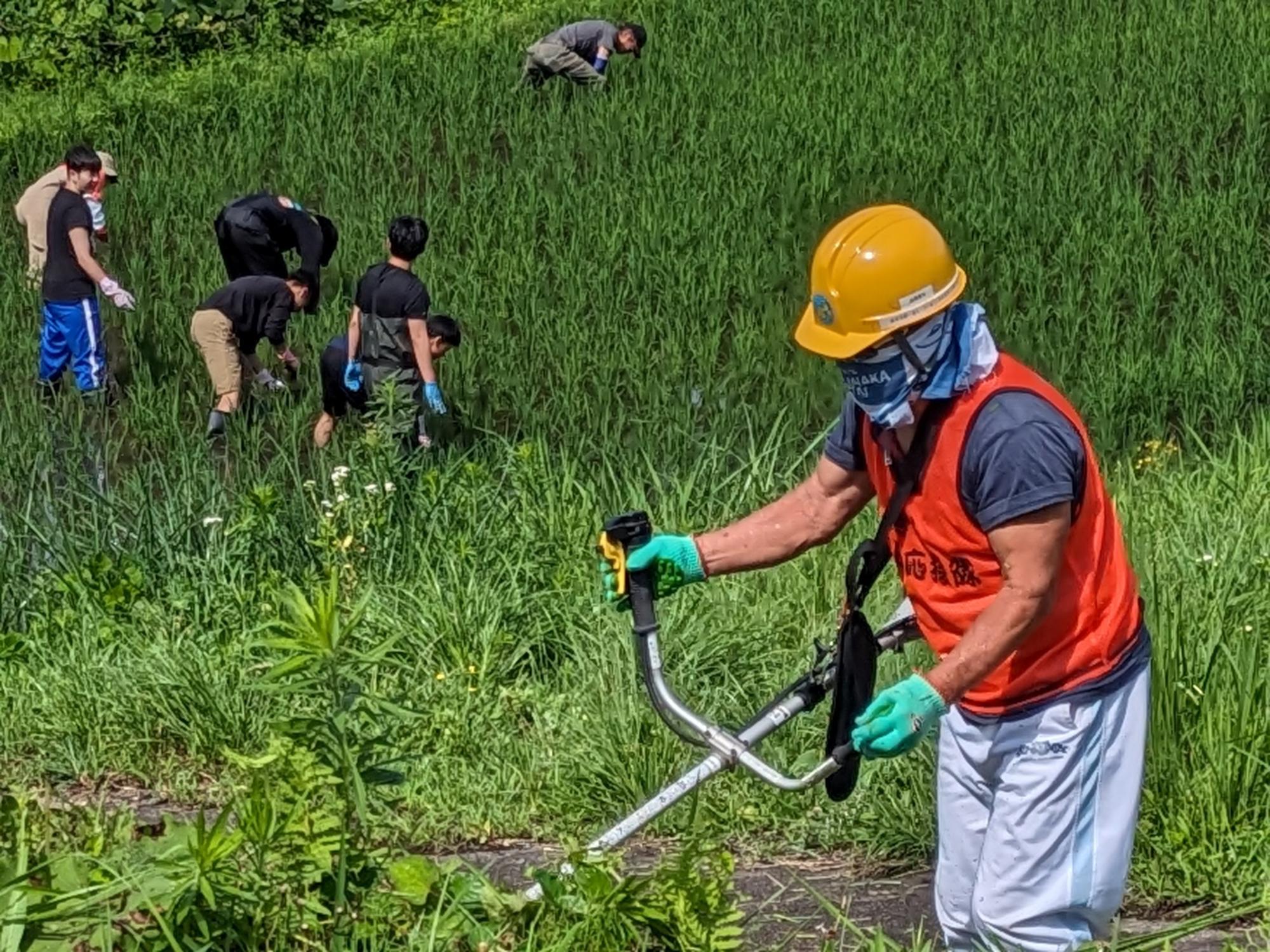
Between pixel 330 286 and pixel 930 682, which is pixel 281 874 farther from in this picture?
pixel 330 286

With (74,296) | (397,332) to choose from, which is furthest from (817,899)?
(74,296)

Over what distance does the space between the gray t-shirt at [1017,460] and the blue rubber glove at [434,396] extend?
419 cm

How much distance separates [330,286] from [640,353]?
6.62ft

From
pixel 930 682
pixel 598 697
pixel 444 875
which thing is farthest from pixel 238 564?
pixel 930 682

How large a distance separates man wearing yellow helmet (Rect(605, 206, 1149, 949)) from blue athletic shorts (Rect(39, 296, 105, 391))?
5403 millimetres

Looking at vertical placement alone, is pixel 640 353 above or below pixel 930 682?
below

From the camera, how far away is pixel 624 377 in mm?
7344

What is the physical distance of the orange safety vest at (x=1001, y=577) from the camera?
271 cm

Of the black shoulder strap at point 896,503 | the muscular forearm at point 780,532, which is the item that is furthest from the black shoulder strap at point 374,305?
the black shoulder strap at point 896,503

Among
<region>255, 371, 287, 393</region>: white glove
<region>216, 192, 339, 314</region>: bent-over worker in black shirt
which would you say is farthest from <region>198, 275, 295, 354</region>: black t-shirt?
<region>216, 192, 339, 314</region>: bent-over worker in black shirt

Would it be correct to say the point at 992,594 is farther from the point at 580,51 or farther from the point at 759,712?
the point at 580,51

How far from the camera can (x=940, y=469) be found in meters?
2.71

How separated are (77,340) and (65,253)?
0.37m

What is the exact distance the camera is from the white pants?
111 inches
